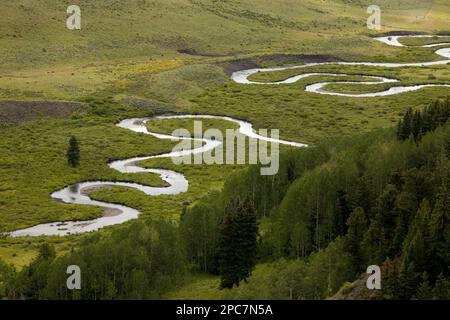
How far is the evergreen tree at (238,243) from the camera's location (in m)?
59.0

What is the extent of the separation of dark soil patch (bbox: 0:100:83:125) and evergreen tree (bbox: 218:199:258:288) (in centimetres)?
7448

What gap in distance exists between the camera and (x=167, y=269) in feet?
201

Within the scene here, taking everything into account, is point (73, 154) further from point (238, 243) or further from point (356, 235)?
point (356, 235)

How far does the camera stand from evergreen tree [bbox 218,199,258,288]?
59.0 m

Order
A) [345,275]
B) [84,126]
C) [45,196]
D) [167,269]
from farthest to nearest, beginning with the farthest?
1. [84,126]
2. [45,196]
3. [167,269]
4. [345,275]

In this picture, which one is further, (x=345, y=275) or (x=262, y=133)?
(x=262, y=133)

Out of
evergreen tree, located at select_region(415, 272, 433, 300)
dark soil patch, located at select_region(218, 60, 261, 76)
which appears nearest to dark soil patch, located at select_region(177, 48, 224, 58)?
dark soil patch, located at select_region(218, 60, 261, 76)

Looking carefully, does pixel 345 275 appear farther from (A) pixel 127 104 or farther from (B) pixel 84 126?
(A) pixel 127 104

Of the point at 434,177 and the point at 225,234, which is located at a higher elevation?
the point at 434,177

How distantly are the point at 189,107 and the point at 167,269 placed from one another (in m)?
89.1

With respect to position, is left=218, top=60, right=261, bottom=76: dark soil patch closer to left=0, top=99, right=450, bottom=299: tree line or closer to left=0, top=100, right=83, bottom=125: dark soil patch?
left=0, top=100, right=83, bottom=125: dark soil patch

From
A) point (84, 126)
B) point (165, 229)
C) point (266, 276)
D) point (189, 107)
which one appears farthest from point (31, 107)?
point (266, 276)

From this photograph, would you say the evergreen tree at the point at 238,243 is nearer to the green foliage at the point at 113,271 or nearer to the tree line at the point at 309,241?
the tree line at the point at 309,241

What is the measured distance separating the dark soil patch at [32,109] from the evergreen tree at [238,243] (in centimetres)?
7448
